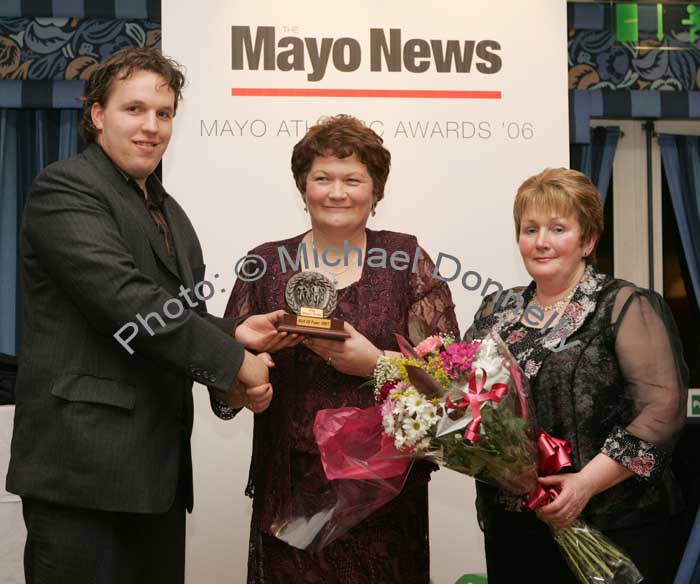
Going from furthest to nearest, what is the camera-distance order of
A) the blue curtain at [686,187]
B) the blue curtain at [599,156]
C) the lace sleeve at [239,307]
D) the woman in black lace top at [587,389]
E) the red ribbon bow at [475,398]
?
the blue curtain at [686,187]
the blue curtain at [599,156]
the lace sleeve at [239,307]
the woman in black lace top at [587,389]
the red ribbon bow at [475,398]

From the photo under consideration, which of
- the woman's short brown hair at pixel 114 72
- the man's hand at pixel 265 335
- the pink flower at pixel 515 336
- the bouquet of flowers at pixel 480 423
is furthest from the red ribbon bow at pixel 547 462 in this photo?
the woman's short brown hair at pixel 114 72

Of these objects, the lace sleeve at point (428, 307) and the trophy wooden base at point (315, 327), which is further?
the lace sleeve at point (428, 307)

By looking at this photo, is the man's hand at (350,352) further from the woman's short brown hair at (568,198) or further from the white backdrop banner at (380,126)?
the white backdrop banner at (380,126)

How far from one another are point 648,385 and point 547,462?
1.01 ft

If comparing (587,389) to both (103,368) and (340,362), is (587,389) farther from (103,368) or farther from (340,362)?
(103,368)

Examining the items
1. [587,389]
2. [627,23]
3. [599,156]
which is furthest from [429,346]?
[599,156]

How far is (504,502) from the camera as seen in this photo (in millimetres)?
2129

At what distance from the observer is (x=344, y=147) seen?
2.32 metres

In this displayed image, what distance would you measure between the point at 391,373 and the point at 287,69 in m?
1.73

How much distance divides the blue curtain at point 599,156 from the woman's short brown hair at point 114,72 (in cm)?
266

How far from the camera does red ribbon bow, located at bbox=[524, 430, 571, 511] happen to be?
1.94m

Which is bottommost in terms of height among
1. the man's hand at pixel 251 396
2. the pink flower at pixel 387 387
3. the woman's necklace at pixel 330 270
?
the man's hand at pixel 251 396

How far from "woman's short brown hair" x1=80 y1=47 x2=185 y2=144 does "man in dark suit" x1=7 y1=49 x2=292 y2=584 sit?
0.03m

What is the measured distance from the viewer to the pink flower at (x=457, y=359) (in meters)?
1.82
